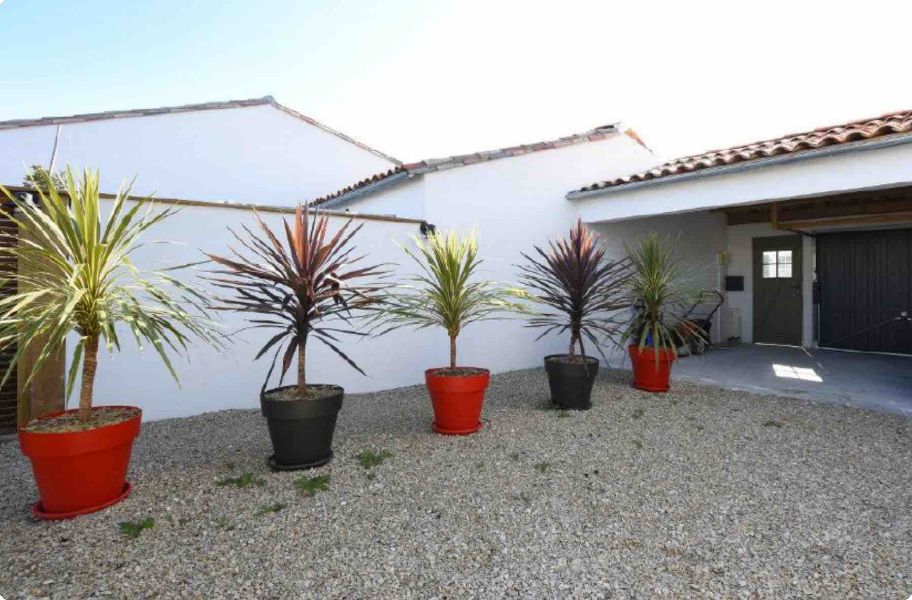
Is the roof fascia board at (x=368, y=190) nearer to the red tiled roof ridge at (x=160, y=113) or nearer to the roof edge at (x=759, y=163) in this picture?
the red tiled roof ridge at (x=160, y=113)

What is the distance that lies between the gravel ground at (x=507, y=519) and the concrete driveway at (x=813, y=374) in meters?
A: 0.92

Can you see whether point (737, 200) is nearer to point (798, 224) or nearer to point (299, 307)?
point (798, 224)

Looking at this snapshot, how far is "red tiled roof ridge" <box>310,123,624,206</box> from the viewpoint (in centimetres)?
508

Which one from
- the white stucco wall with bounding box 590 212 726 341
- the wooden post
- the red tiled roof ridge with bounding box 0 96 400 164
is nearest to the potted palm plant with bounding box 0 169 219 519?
the wooden post

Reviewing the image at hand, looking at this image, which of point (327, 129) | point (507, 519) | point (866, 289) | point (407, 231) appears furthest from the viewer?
point (327, 129)

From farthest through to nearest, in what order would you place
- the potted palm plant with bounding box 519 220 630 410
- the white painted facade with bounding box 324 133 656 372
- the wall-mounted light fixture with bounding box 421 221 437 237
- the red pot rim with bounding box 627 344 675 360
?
the white painted facade with bounding box 324 133 656 372, the wall-mounted light fixture with bounding box 421 221 437 237, the red pot rim with bounding box 627 344 675 360, the potted palm plant with bounding box 519 220 630 410

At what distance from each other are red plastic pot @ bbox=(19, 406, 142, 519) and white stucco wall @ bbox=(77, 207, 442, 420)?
5.04 ft

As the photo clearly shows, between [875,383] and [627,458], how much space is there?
4.03m

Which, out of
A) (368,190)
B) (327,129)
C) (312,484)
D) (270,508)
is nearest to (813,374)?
(312,484)

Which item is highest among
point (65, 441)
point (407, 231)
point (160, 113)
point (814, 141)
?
point (160, 113)

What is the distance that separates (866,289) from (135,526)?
30.4 ft

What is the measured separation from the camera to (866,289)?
679cm

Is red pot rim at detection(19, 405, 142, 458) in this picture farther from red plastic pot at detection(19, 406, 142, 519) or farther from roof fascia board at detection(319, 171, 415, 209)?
roof fascia board at detection(319, 171, 415, 209)

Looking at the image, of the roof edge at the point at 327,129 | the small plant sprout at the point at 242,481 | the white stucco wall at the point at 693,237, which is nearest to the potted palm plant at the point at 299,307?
the small plant sprout at the point at 242,481
